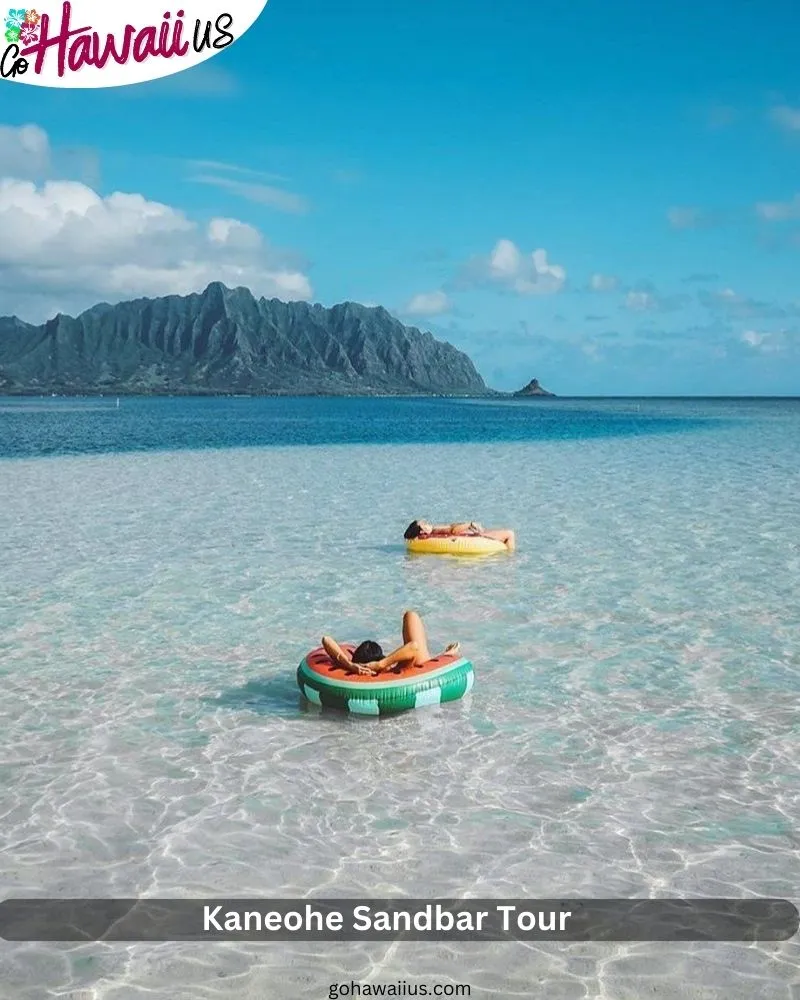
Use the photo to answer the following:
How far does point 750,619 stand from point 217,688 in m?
8.36

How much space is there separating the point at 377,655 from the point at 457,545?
903 cm

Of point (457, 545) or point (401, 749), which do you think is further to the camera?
point (457, 545)

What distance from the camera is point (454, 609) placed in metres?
15.4

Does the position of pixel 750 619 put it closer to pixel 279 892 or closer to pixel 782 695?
pixel 782 695

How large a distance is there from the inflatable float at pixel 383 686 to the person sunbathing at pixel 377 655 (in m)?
0.07

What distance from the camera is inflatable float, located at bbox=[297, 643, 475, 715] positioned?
397 inches

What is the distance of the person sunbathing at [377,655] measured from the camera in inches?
408

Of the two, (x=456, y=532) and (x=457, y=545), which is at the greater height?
(x=456, y=532)
